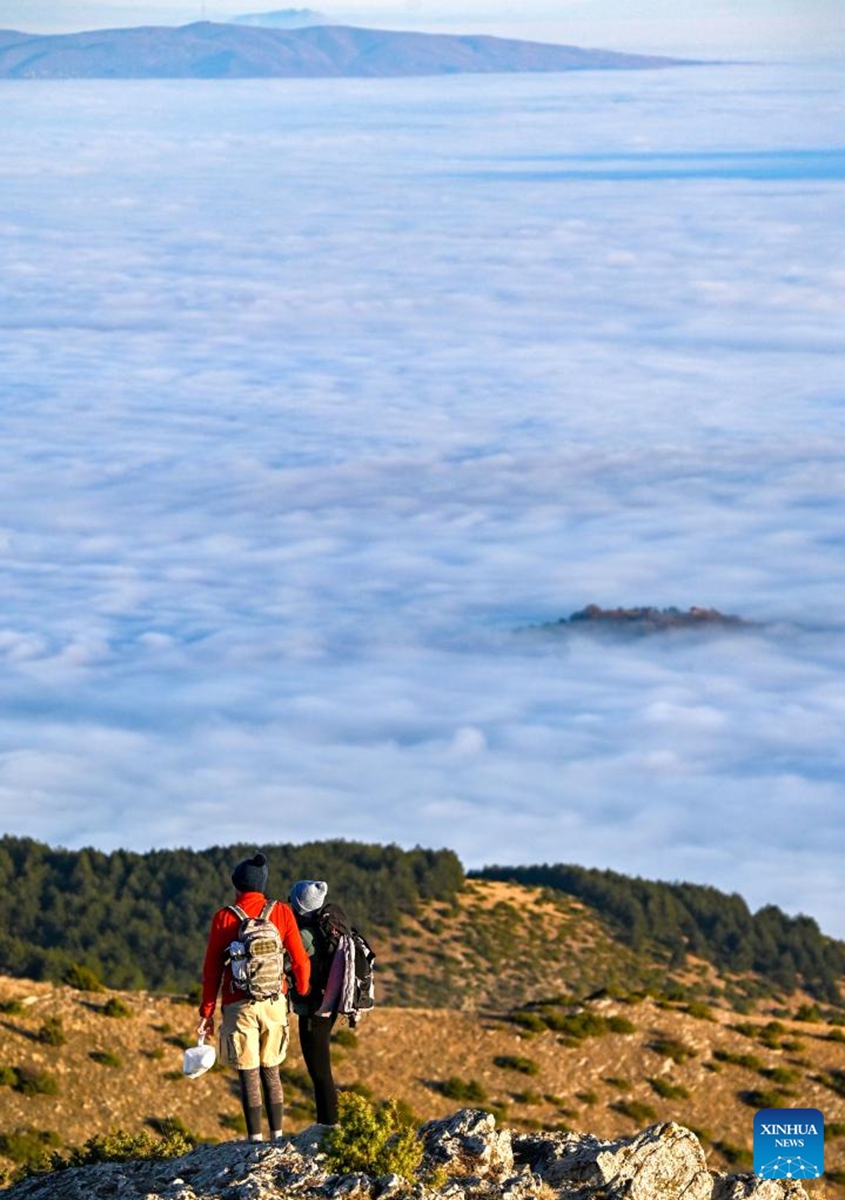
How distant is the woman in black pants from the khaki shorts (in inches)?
14.9

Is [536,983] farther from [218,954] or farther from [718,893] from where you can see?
[218,954]

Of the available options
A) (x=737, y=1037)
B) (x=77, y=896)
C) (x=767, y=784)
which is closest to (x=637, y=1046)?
(x=737, y=1037)

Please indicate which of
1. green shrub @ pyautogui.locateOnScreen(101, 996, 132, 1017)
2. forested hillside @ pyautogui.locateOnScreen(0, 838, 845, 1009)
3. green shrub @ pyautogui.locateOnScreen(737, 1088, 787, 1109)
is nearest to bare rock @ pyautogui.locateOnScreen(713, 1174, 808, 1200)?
green shrub @ pyautogui.locateOnScreen(101, 996, 132, 1017)

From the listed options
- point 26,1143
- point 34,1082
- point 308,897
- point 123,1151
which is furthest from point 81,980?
point 308,897

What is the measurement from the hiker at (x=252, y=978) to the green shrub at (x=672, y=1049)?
22.5 m

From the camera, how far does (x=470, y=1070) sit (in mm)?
34188

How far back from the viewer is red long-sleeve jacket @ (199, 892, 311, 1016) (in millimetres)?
14430

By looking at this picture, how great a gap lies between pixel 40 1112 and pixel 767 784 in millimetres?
173467

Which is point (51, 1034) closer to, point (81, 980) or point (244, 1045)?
point (81, 980)

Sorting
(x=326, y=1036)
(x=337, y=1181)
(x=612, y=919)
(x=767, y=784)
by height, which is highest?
(x=767, y=784)

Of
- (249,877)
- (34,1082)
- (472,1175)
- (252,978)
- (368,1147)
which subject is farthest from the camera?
(34,1082)

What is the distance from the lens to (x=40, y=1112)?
28.5 meters

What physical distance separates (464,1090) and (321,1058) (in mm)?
18600

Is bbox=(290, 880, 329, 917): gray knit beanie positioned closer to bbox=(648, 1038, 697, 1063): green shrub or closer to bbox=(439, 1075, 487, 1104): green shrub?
bbox=(439, 1075, 487, 1104): green shrub
